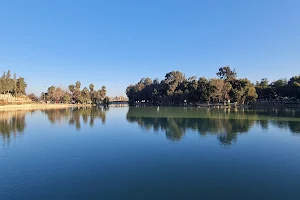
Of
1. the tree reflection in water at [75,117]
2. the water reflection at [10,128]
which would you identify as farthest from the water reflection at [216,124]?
the water reflection at [10,128]

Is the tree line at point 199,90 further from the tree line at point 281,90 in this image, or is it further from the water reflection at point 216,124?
the water reflection at point 216,124

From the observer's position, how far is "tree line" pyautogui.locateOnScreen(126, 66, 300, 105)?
72438 millimetres

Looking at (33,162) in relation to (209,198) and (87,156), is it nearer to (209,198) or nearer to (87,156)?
(87,156)

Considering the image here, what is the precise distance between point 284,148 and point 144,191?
11016 mm

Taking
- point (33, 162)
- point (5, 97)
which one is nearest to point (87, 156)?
point (33, 162)

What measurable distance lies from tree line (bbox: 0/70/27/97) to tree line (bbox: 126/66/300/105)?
47.7 metres

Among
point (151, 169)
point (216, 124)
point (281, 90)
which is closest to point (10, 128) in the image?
point (151, 169)

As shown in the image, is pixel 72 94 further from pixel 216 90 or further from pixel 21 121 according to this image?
pixel 21 121

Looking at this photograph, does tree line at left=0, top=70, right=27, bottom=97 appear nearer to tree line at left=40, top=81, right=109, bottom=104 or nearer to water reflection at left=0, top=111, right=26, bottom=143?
tree line at left=40, top=81, right=109, bottom=104

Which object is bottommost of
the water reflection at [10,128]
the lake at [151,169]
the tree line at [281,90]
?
the lake at [151,169]

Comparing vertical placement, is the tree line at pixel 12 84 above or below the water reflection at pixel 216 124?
above

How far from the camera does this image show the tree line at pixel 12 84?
7512cm

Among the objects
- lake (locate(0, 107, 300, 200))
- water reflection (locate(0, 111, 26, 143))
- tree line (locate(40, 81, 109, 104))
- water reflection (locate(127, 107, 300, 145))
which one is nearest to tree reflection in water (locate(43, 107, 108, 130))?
water reflection (locate(0, 111, 26, 143))

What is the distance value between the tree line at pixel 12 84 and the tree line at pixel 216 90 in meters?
47.7
